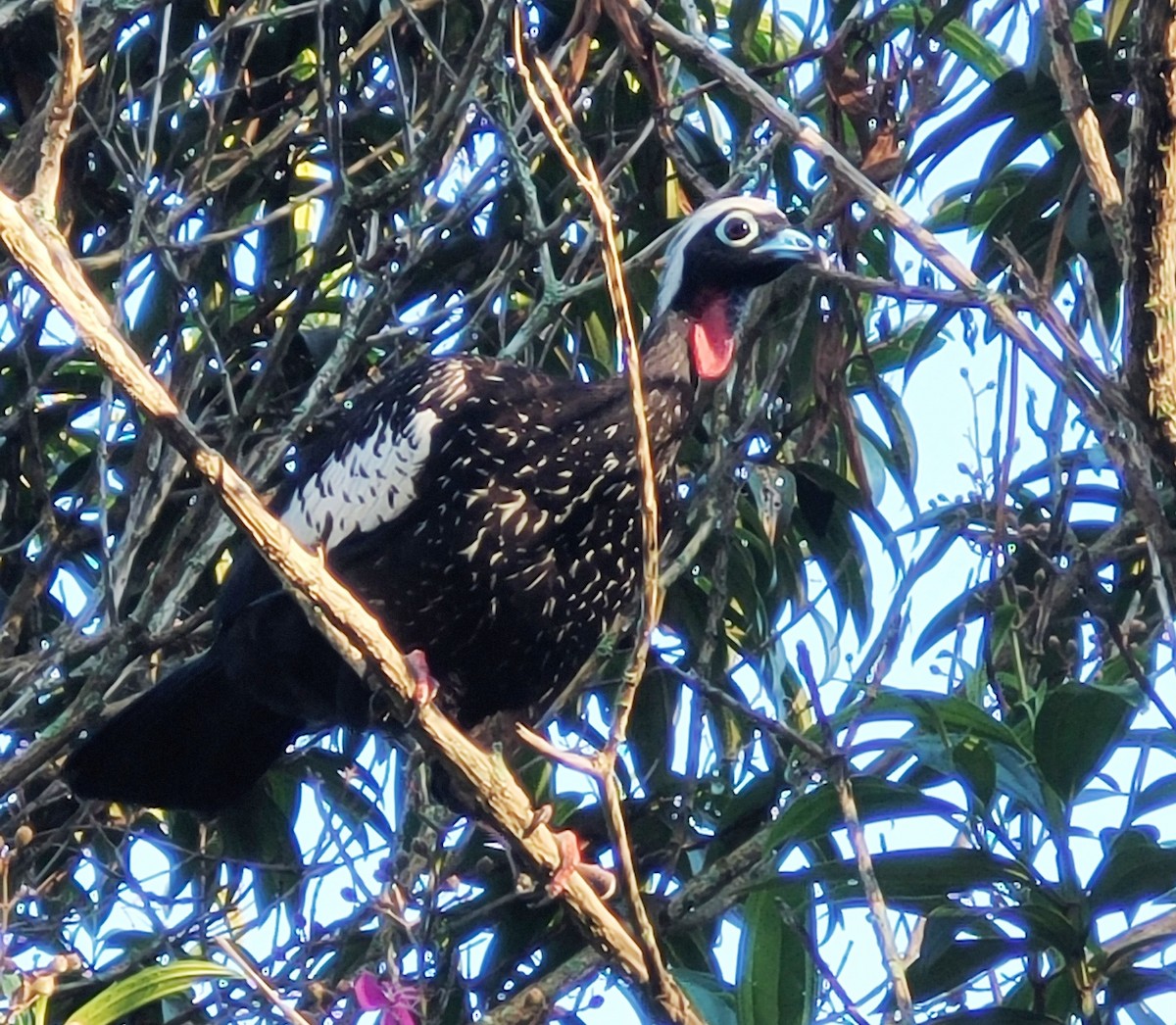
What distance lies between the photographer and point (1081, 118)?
2127mm

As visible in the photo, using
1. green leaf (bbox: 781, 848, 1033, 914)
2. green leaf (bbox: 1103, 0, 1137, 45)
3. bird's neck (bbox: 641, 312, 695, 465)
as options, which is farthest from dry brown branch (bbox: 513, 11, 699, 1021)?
green leaf (bbox: 1103, 0, 1137, 45)

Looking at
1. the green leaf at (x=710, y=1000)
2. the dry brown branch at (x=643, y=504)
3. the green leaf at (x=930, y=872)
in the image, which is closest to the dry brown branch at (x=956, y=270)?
the dry brown branch at (x=643, y=504)

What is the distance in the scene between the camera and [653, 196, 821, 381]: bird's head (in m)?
3.26

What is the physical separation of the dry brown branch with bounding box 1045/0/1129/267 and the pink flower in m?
1.12

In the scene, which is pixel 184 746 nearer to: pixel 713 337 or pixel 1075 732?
pixel 713 337

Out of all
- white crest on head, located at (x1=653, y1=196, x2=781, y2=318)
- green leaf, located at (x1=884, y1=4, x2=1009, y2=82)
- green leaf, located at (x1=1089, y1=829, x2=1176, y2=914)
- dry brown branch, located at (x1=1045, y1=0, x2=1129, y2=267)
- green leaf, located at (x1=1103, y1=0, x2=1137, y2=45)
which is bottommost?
green leaf, located at (x1=1089, y1=829, x2=1176, y2=914)

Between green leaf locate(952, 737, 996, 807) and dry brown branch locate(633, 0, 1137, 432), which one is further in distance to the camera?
green leaf locate(952, 737, 996, 807)

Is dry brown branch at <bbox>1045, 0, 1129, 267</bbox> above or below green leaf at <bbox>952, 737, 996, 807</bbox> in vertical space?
above

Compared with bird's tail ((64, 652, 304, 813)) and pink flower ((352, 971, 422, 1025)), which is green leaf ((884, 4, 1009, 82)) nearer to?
bird's tail ((64, 652, 304, 813))

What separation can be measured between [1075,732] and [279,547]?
3.22ft

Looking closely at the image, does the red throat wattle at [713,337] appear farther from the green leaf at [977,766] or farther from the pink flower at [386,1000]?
the pink flower at [386,1000]

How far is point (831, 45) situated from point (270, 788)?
1.98m

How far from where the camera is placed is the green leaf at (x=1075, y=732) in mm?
2414

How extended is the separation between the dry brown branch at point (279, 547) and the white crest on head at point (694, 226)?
116cm
